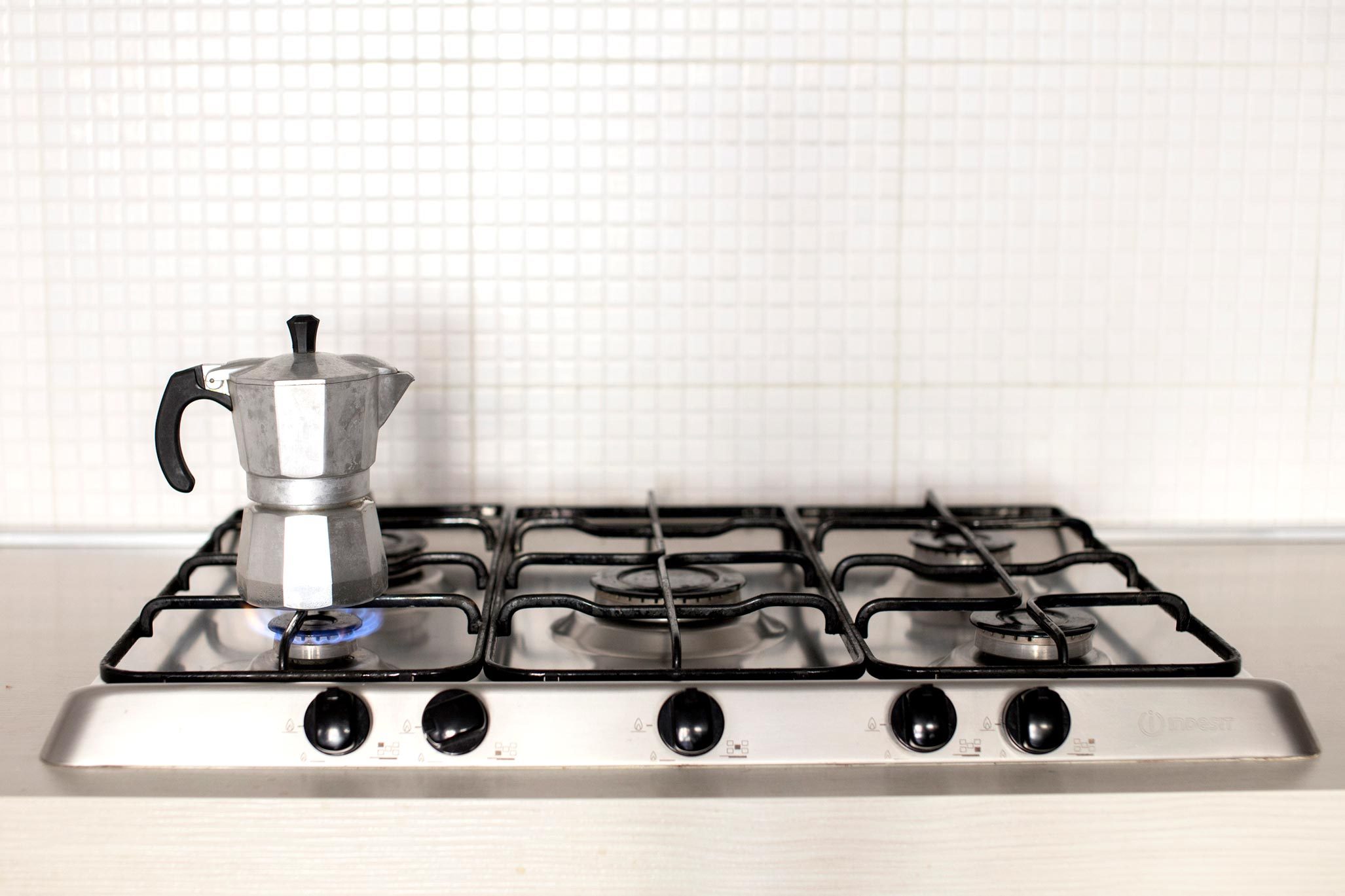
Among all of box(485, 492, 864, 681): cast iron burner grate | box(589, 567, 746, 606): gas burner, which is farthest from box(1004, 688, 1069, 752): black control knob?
box(589, 567, 746, 606): gas burner

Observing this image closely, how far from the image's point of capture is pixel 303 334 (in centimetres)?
89

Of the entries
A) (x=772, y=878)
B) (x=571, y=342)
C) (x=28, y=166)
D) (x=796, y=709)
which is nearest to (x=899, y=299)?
(x=571, y=342)

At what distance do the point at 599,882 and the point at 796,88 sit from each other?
826 millimetres

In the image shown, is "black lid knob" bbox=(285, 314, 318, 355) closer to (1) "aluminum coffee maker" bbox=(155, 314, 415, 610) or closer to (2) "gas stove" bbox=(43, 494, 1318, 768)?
(1) "aluminum coffee maker" bbox=(155, 314, 415, 610)

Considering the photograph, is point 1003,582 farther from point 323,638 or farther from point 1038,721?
point 323,638

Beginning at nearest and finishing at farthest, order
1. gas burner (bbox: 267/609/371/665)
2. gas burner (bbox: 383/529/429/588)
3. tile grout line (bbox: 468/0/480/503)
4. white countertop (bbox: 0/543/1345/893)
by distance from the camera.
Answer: white countertop (bbox: 0/543/1345/893), gas burner (bbox: 267/609/371/665), gas burner (bbox: 383/529/429/588), tile grout line (bbox: 468/0/480/503)

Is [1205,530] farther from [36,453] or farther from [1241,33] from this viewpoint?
[36,453]

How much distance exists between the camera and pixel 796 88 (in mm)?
1224

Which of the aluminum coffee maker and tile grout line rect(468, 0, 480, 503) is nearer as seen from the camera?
the aluminum coffee maker

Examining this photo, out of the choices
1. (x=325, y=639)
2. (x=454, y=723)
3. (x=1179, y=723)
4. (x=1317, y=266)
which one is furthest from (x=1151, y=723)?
(x=1317, y=266)

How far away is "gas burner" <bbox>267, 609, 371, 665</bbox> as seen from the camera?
839 millimetres

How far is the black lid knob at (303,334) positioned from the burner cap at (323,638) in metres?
0.20

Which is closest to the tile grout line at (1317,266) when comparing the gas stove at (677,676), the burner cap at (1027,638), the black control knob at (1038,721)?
the gas stove at (677,676)

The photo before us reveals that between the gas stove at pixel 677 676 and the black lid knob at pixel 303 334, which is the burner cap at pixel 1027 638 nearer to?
the gas stove at pixel 677 676
